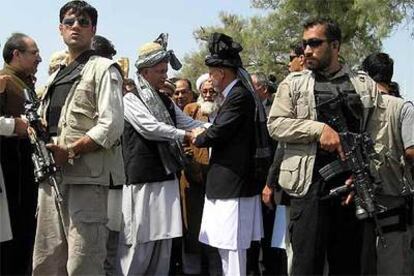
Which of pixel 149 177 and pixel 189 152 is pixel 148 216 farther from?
pixel 189 152

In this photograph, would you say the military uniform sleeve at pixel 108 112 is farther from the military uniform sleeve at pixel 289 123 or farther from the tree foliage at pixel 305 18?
the tree foliage at pixel 305 18

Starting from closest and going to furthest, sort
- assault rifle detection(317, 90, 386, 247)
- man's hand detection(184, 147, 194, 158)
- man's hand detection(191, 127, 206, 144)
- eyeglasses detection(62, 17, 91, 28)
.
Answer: assault rifle detection(317, 90, 386, 247) < eyeglasses detection(62, 17, 91, 28) < man's hand detection(191, 127, 206, 144) < man's hand detection(184, 147, 194, 158)

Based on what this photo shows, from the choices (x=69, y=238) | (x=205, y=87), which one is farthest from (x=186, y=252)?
(x=69, y=238)

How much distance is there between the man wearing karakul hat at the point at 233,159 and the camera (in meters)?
5.02

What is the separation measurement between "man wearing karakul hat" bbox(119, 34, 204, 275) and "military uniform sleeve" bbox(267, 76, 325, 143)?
1195 millimetres

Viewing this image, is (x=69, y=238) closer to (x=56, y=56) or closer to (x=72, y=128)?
(x=72, y=128)

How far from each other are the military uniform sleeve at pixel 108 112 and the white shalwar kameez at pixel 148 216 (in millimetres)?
1195

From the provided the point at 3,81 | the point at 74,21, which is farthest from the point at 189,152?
the point at 74,21

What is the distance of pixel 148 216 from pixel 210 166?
65cm

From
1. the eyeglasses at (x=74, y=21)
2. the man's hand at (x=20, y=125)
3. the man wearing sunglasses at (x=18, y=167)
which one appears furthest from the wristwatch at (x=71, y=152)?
the man wearing sunglasses at (x=18, y=167)

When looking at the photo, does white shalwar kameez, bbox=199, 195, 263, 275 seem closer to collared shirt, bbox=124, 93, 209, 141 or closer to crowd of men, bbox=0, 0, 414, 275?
crowd of men, bbox=0, 0, 414, 275

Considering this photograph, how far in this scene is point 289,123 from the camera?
13.8 feet

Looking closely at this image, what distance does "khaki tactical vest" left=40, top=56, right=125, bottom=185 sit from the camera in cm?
397

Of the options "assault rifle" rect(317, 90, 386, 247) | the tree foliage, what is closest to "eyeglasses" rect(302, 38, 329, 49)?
"assault rifle" rect(317, 90, 386, 247)
